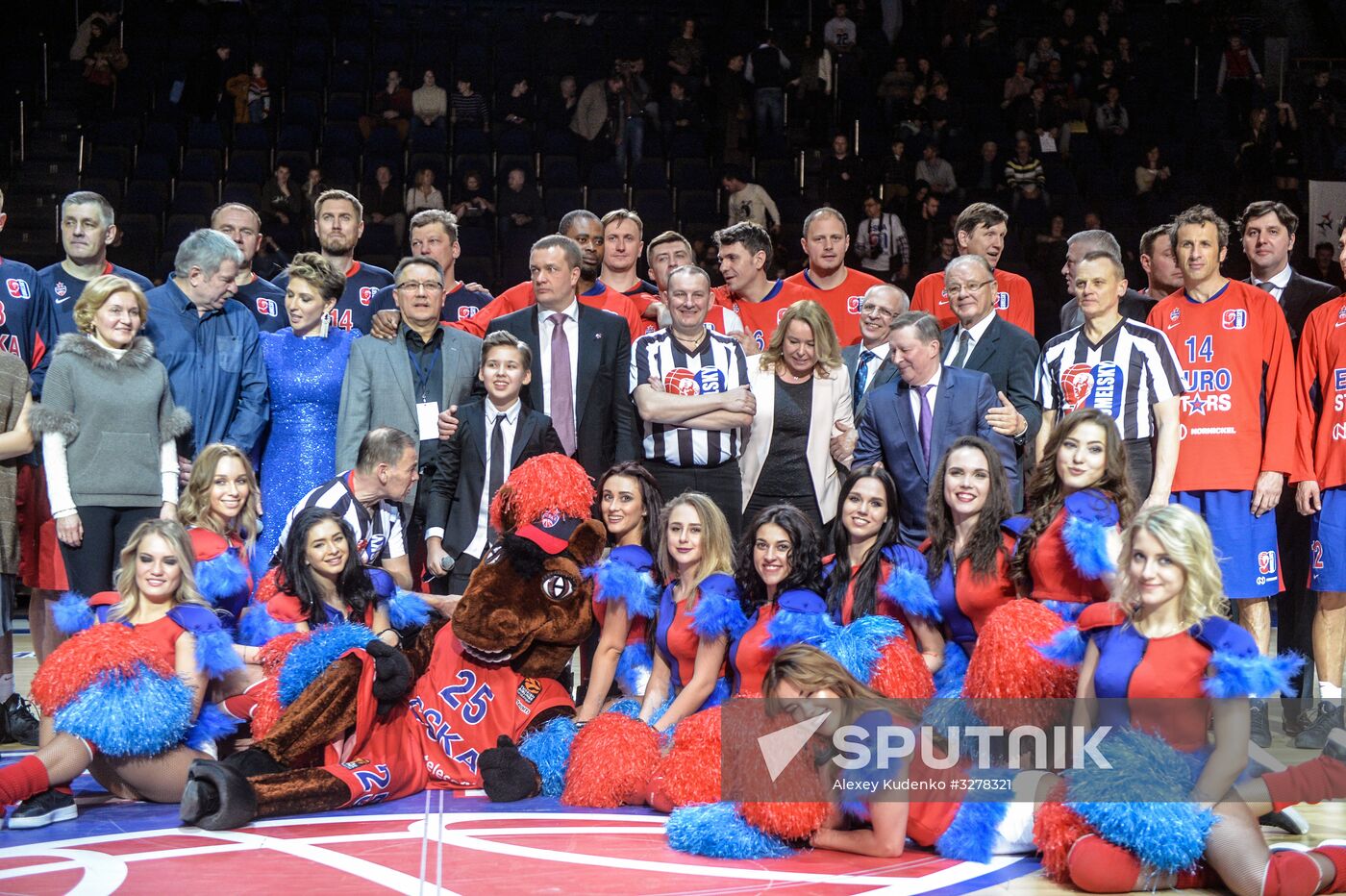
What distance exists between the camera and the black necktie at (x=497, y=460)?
448 centimetres

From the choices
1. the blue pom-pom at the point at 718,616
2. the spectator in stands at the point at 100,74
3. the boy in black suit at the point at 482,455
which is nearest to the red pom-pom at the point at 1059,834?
the blue pom-pom at the point at 718,616

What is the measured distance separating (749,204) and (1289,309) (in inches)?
181

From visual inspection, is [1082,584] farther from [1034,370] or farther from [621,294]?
[621,294]

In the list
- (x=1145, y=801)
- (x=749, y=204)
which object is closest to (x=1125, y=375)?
(x=1145, y=801)

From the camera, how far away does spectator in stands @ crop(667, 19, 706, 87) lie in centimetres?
1079

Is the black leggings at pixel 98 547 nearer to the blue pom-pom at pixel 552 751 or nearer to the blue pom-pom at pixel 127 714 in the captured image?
the blue pom-pom at pixel 127 714

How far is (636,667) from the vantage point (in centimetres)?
414

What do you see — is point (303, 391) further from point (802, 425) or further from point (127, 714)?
point (802, 425)

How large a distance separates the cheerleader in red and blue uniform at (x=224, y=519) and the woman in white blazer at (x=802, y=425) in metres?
1.63

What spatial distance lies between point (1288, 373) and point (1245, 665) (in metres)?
2.02

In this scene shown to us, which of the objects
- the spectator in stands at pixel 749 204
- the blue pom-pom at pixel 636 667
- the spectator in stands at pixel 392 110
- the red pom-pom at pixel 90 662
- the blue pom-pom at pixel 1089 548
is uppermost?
the spectator in stands at pixel 392 110

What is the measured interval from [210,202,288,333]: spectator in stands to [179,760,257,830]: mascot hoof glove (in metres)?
2.15

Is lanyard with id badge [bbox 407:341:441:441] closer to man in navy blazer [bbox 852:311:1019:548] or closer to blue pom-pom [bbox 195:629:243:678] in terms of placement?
blue pom-pom [bbox 195:629:243:678]

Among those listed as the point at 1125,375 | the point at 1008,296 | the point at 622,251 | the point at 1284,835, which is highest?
the point at 622,251
